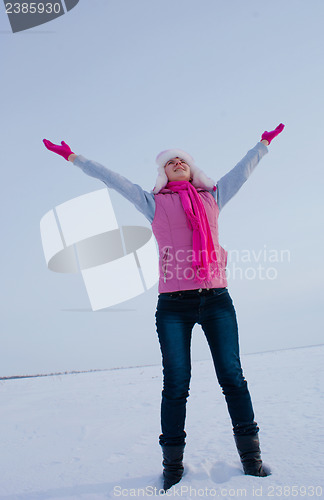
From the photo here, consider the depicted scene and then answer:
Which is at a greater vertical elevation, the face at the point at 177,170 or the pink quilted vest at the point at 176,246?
the face at the point at 177,170

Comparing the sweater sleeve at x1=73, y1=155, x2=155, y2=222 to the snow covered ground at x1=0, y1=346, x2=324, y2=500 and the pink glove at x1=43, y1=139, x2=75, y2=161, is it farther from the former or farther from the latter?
the snow covered ground at x1=0, y1=346, x2=324, y2=500

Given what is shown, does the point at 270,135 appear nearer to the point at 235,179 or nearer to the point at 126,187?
the point at 235,179

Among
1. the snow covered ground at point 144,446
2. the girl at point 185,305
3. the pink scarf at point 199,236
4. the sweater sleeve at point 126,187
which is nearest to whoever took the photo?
the snow covered ground at point 144,446

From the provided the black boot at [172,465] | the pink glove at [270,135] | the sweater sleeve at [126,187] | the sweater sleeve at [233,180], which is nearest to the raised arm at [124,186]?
the sweater sleeve at [126,187]

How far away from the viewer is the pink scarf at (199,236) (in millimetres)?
2645

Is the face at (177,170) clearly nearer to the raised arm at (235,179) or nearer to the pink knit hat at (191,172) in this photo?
the pink knit hat at (191,172)

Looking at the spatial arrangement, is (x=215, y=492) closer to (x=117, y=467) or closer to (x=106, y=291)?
(x=117, y=467)

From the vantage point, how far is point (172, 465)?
245 centimetres

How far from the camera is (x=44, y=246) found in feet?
21.2

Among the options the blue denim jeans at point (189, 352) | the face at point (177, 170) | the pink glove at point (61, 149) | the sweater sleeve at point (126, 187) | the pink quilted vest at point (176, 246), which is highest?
the pink glove at point (61, 149)

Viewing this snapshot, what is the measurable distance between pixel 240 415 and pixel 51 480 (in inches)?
60.6

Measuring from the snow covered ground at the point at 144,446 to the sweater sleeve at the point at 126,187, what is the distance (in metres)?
1.92

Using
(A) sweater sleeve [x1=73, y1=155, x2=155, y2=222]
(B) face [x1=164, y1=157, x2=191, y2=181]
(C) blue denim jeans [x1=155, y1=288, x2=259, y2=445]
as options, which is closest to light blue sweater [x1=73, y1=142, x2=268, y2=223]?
(A) sweater sleeve [x1=73, y1=155, x2=155, y2=222]

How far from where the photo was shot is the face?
3.06 m
